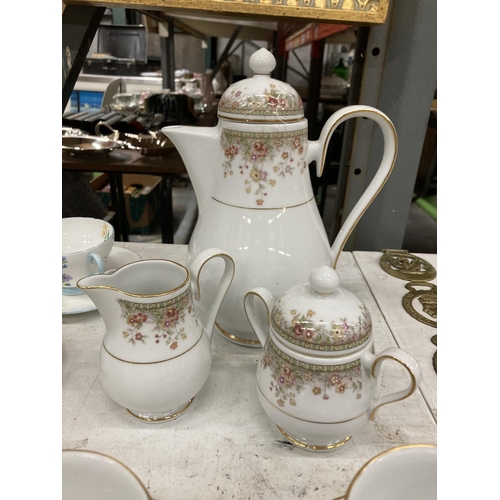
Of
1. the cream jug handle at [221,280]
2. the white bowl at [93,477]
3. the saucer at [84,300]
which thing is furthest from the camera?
the saucer at [84,300]

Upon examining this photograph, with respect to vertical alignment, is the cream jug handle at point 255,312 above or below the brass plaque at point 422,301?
above

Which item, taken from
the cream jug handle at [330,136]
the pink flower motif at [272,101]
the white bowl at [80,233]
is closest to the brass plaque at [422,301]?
the cream jug handle at [330,136]

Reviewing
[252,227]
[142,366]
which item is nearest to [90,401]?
[142,366]

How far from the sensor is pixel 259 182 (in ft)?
1.65

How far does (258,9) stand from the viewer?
0.63 meters

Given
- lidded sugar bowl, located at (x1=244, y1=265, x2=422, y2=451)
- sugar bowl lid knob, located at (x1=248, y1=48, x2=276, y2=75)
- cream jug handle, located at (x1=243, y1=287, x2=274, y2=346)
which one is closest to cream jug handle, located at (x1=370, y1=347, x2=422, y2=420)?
lidded sugar bowl, located at (x1=244, y1=265, x2=422, y2=451)

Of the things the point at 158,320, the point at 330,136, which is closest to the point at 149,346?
the point at 158,320

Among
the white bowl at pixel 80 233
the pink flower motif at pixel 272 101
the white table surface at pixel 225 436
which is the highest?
the pink flower motif at pixel 272 101

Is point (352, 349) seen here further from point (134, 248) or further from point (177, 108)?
point (177, 108)

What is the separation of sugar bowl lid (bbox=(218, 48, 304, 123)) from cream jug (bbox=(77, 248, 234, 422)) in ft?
0.58

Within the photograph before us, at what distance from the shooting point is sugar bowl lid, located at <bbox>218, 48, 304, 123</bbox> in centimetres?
49

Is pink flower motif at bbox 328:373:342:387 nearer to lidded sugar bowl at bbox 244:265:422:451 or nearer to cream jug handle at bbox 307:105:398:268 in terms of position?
lidded sugar bowl at bbox 244:265:422:451

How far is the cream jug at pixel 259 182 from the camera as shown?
19.4 inches

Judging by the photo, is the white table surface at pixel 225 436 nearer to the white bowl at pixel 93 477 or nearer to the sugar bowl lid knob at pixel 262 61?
the white bowl at pixel 93 477
